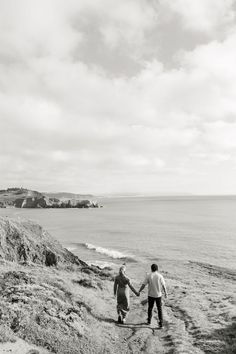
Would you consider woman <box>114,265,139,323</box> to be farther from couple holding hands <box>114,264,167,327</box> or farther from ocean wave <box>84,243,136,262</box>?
ocean wave <box>84,243,136,262</box>

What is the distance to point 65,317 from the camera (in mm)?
11242

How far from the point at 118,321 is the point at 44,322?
3.54 meters

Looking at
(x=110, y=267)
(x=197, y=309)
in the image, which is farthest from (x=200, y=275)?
(x=197, y=309)

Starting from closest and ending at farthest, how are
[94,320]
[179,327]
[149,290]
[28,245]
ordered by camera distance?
1. [94,320]
2. [149,290]
3. [179,327]
4. [28,245]

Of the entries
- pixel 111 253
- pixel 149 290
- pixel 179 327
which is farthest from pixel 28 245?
pixel 111 253

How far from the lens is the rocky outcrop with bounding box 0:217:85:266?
21.2 m

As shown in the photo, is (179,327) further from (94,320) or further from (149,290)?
(94,320)

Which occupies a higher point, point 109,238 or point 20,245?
point 20,245

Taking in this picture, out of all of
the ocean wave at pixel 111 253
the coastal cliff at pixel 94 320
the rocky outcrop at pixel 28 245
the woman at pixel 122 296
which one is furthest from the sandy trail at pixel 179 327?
the ocean wave at pixel 111 253

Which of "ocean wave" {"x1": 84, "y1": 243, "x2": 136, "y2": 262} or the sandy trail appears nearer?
the sandy trail

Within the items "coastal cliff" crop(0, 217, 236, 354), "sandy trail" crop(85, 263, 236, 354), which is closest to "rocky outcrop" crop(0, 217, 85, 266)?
"coastal cliff" crop(0, 217, 236, 354)

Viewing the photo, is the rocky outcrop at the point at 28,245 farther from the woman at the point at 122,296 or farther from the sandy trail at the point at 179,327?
the woman at the point at 122,296

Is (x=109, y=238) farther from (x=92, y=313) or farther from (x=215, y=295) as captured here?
(x=92, y=313)

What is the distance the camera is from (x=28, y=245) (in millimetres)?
22016
